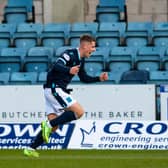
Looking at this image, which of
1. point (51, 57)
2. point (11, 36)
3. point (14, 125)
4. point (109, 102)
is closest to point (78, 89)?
point (109, 102)

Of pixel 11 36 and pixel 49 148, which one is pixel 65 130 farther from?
pixel 11 36

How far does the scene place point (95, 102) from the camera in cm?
1391

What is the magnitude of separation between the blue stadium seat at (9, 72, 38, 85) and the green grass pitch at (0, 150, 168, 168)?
143 inches

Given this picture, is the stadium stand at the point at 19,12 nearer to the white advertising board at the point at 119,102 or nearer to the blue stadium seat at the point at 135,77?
the blue stadium seat at the point at 135,77

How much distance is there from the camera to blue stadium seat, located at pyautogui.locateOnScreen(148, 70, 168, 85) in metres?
15.3

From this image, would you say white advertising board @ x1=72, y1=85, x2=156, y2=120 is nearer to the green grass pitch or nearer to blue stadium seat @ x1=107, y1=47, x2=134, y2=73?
the green grass pitch

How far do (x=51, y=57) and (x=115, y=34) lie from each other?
1.63 m

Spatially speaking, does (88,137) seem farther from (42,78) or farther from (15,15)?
(15,15)

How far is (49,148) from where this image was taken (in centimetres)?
1280

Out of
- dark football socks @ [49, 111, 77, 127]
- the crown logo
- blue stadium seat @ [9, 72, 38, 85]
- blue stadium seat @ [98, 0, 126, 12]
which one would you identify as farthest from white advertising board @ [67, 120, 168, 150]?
blue stadium seat @ [98, 0, 126, 12]

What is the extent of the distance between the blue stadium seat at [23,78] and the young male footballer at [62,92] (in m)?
4.84

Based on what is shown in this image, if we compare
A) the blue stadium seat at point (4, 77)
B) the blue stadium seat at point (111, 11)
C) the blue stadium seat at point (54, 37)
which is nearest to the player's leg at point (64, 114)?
the blue stadium seat at point (4, 77)

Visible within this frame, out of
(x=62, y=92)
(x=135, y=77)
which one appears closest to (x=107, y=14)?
(x=135, y=77)

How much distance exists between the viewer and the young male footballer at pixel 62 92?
1041cm
